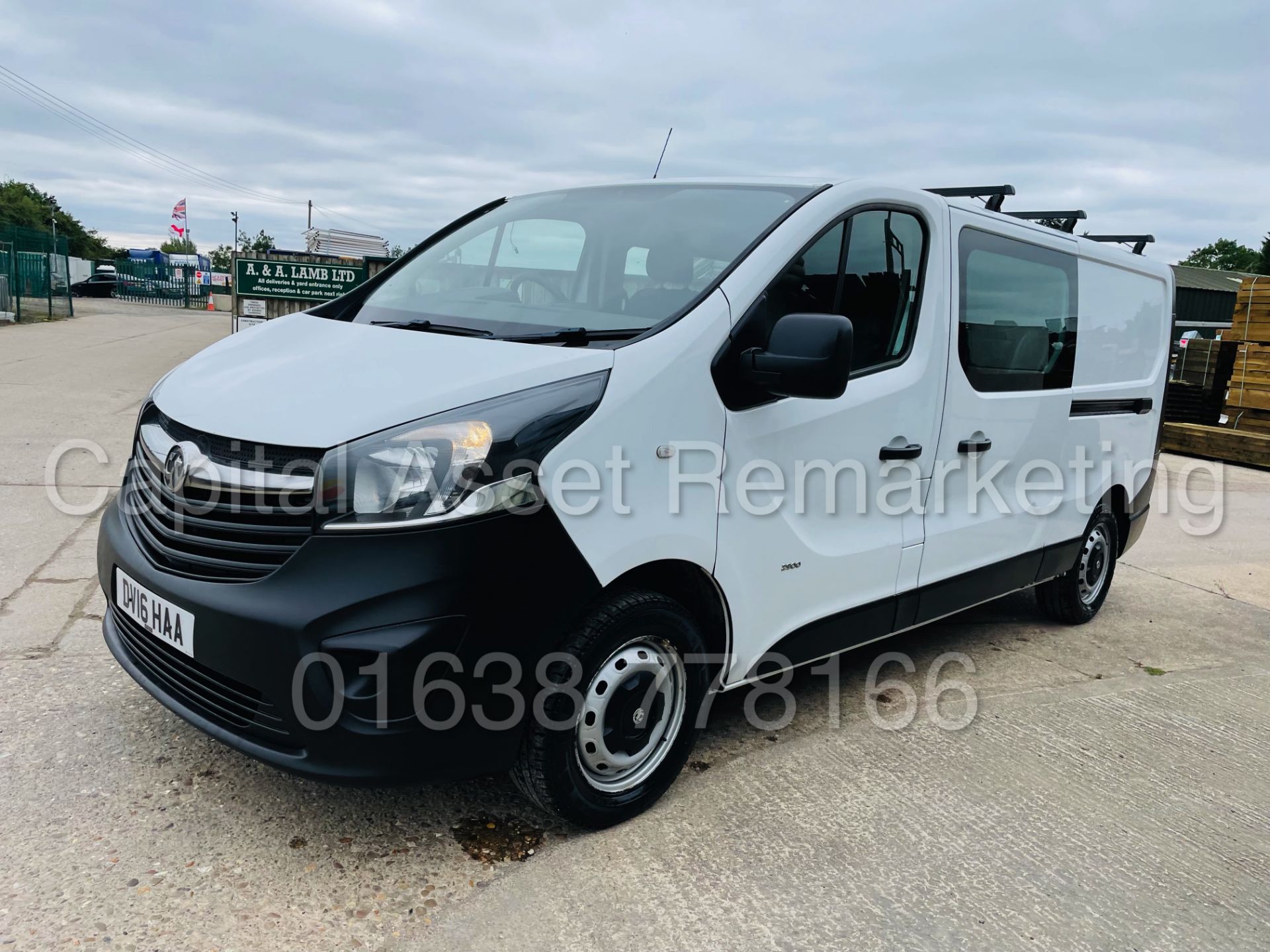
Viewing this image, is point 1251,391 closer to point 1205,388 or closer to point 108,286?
point 1205,388

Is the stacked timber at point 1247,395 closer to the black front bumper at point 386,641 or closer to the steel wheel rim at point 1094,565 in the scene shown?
the steel wheel rim at point 1094,565

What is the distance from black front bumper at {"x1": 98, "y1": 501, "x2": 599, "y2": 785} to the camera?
6.81ft

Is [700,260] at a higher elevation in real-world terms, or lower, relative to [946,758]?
higher

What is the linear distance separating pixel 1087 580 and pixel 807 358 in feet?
10.7

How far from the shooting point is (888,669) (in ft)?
13.5

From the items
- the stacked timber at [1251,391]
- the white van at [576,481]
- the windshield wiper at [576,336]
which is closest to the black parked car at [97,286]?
the stacked timber at [1251,391]

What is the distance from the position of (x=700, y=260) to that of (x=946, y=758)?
6.28 feet

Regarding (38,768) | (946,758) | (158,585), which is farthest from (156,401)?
(946,758)

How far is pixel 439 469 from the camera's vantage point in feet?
7.04

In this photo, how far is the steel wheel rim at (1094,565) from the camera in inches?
190

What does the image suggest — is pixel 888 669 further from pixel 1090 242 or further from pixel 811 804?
pixel 1090 242

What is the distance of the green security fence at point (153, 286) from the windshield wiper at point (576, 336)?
4121 centimetres

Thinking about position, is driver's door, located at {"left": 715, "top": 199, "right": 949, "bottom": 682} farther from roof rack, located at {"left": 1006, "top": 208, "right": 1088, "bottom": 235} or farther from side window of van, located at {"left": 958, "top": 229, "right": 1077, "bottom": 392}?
roof rack, located at {"left": 1006, "top": 208, "right": 1088, "bottom": 235}

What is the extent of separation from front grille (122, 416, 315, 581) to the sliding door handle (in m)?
1.86
